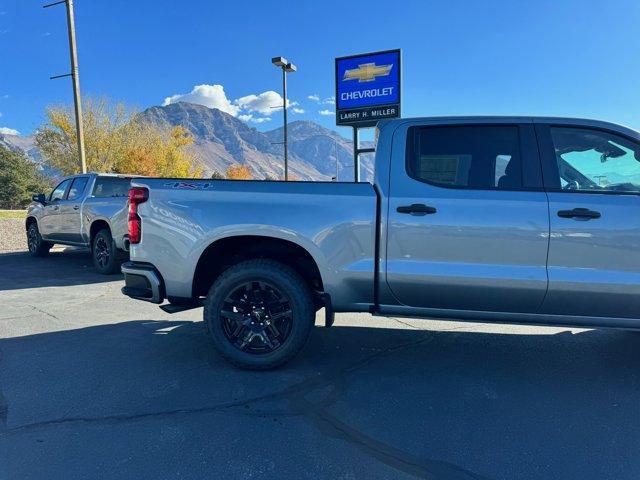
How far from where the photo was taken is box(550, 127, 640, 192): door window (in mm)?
3350

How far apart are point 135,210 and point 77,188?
6142mm

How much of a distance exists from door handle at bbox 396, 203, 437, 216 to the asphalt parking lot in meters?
1.34

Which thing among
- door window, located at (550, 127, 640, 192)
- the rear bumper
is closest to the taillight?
the rear bumper

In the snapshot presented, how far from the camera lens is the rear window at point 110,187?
8.66 metres

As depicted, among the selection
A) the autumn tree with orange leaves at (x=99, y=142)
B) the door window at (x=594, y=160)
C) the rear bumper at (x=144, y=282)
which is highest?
the autumn tree with orange leaves at (x=99, y=142)

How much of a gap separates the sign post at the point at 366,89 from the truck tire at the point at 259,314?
12080 millimetres

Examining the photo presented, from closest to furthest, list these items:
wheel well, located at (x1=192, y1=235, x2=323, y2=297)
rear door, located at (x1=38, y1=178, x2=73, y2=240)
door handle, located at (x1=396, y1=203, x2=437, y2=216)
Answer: door handle, located at (x1=396, y1=203, x2=437, y2=216) → wheel well, located at (x1=192, y1=235, x2=323, y2=297) → rear door, located at (x1=38, y1=178, x2=73, y2=240)

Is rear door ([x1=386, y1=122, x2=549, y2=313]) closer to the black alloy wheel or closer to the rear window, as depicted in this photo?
the black alloy wheel

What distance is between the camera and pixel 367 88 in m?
16.0

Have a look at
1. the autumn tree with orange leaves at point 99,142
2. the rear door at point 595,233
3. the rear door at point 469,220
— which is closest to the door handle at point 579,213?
the rear door at point 595,233

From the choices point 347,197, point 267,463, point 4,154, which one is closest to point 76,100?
point 347,197

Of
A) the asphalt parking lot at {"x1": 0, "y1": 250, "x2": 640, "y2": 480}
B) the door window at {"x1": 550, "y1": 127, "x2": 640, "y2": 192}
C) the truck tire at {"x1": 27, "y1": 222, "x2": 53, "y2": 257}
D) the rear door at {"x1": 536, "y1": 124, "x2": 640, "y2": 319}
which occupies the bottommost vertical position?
the asphalt parking lot at {"x1": 0, "y1": 250, "x2": 640, "y2": 480}

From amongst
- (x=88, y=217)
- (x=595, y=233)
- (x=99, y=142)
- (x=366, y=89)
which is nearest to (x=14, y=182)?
(x=99, y=142)

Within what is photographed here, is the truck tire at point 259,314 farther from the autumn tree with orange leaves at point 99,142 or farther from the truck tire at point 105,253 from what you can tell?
the autumn tree with orange leaves at point 99,142
